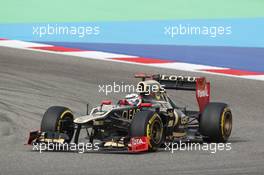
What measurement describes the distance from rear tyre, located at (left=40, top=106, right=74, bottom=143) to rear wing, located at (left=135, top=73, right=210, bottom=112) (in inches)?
76.0

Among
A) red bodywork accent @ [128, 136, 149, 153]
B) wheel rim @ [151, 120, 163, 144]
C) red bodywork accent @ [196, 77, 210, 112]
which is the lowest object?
red bodywork accent @ [128, 136, 149, 153]

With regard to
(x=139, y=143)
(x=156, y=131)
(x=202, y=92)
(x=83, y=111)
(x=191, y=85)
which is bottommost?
(x=139, y=143)

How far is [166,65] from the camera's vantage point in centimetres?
2100

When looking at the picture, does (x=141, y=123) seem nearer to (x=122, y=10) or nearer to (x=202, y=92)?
(x=202, y=92)

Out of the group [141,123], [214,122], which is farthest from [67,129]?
[214,122]

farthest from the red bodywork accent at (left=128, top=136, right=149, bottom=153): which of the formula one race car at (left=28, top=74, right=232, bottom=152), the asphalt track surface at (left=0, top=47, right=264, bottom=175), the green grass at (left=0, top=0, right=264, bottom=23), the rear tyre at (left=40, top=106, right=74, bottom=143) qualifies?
the green grass at (left=0, top=0, right=264, bottom=23)

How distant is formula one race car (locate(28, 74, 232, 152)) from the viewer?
37.1 feet

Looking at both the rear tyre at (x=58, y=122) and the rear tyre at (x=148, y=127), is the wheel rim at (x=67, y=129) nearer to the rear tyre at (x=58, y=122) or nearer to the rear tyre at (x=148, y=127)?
the rear tyre at (x=58, y=122)

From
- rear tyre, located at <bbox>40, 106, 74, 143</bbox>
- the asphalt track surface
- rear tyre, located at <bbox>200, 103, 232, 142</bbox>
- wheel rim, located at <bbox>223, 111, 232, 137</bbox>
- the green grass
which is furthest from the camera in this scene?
the green grass

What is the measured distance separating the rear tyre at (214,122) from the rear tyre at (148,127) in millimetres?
1265

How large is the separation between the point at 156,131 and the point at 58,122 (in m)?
1.40

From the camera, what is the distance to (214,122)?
12.5 meters

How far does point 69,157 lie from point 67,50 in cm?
1237

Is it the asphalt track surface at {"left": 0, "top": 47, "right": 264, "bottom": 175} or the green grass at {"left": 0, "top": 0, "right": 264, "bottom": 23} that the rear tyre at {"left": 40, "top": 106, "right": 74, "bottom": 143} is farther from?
the green grass at {"left": 0, "top": 0, "right": 264, "bottom": 23}
